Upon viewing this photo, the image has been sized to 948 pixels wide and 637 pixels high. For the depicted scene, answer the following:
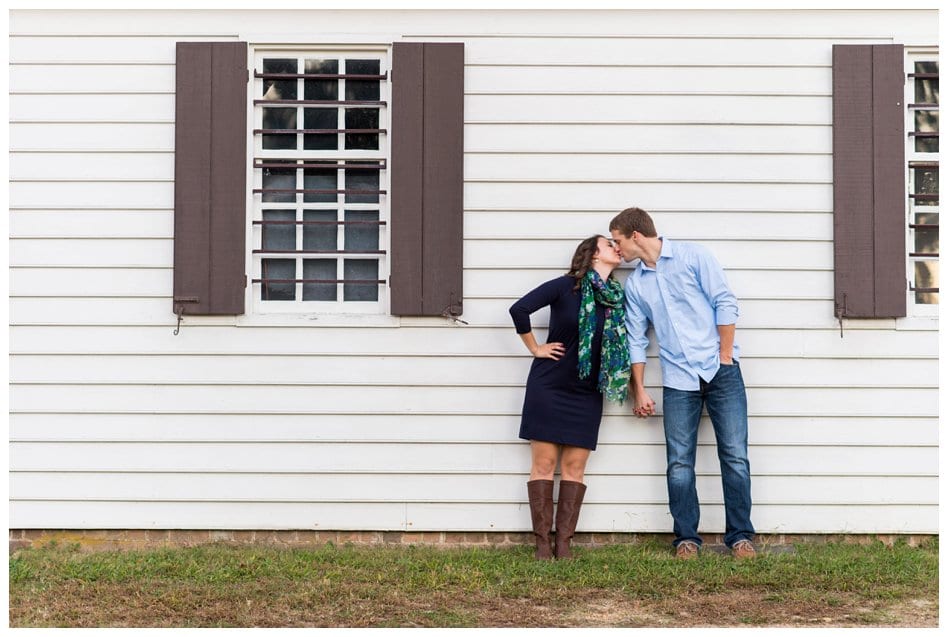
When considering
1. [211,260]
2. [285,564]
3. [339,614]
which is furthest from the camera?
[211,260]

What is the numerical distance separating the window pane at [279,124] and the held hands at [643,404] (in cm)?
232

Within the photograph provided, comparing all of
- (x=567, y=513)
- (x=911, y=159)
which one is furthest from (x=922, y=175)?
(x=567, y=513)

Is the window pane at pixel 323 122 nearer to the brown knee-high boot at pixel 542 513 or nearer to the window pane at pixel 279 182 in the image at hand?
→ the window pane at pixel 279 182

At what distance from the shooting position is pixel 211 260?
5820 mm

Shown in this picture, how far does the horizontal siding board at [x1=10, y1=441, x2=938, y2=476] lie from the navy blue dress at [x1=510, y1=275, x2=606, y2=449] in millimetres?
270

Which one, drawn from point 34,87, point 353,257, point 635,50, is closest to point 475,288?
point 353,257

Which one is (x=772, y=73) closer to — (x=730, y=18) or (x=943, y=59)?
(x=730, y=18)

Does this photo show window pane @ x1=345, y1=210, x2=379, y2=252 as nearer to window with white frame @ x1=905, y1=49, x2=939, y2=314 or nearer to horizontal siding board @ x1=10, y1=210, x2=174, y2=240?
horizontal siding board @ x1=10, y1=210, x2=174, y2=240

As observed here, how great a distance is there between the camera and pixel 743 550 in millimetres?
5609

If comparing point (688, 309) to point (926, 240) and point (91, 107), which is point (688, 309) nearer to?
point (926, 240)

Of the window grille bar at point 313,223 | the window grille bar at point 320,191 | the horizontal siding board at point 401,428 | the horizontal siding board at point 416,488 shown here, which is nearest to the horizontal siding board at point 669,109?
the window grille bar at point 320,191

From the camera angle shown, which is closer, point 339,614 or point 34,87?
point 339,614

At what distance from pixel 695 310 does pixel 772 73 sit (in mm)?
1379

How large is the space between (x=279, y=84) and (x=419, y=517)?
2494mm
